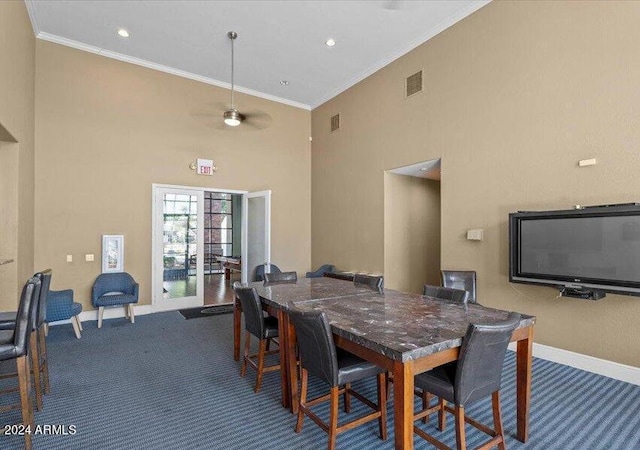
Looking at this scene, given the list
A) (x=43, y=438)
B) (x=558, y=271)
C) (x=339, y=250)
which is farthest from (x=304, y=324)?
(x=339, y=250)

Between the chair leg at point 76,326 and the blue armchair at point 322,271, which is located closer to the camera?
the chair leg at point 76,326

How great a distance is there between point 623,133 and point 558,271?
4.79 ft

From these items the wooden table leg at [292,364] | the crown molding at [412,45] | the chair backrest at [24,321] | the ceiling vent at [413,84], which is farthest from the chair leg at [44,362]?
the crown molding at [412,45]

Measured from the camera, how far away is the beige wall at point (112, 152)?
5125 millimetres

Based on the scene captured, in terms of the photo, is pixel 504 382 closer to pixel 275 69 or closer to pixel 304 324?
pixel 304 324

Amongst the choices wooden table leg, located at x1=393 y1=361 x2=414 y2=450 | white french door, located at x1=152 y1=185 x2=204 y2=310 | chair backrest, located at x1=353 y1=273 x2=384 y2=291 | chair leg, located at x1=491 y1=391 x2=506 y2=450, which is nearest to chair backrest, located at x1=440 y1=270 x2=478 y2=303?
chair backrest, located at x1=353 y1=273 x2=384 y2=291

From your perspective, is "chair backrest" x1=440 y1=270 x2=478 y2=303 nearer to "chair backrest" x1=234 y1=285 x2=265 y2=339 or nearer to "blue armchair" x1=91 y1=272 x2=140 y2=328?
"chair backrest" x1=234 y1=285 x2=265 y2=339

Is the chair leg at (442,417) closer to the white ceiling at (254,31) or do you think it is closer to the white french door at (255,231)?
the white french door at (255,231)

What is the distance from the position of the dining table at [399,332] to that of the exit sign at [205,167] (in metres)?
3.81

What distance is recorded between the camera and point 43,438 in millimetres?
2357

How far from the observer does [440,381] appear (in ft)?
6.46

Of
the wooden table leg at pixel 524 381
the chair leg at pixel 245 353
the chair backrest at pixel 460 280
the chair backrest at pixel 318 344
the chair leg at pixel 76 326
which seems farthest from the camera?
the chair leg at pixel 76 326

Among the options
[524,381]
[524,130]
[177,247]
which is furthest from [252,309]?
[177,247]

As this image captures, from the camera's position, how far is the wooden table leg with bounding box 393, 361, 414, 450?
5.44ft
